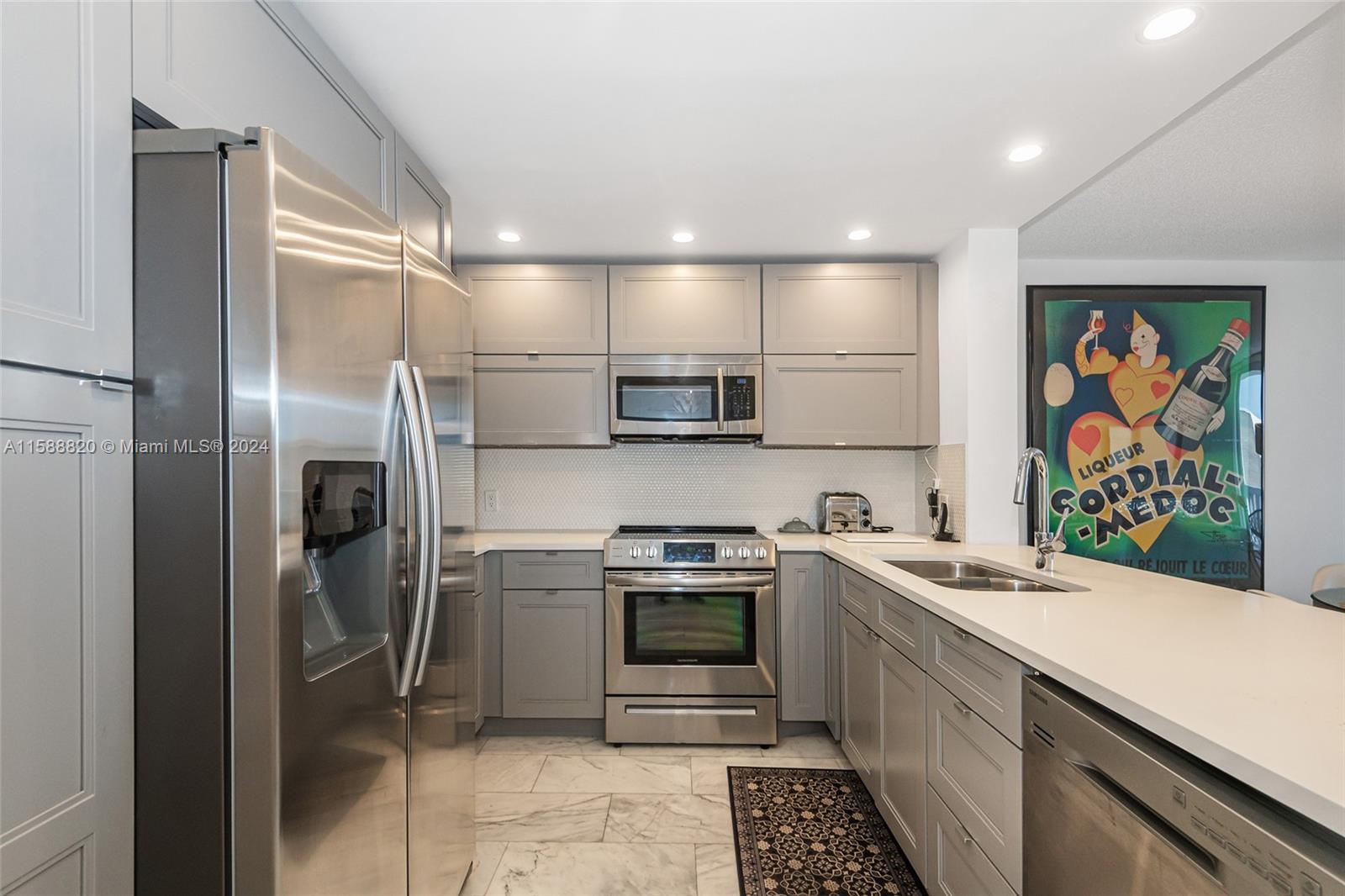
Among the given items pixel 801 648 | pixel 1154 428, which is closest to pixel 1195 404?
pixel 1154 428

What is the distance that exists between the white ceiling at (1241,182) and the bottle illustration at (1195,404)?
24.8 inches

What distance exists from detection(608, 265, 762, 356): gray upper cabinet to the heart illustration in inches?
72.8

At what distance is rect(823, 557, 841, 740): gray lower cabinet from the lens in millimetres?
2922

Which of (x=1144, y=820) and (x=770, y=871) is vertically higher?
(x=1144, y=820)

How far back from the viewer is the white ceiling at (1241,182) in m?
1.88

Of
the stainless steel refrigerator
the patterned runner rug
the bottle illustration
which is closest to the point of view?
the stainless steel refrigerator

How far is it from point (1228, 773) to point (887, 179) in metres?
2.16

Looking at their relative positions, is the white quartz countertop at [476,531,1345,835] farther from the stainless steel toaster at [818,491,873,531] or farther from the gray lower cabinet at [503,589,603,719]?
the gray lower cabinet at [503,589,603,719]

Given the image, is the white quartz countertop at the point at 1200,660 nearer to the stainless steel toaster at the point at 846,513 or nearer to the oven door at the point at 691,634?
the oven door at the point at 691,634

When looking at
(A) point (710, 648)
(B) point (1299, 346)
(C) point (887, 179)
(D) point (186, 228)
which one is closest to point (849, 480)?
(A) point (710, 648)

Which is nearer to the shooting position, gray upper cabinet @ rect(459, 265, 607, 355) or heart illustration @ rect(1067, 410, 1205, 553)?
gray upper cabinet @ rect(459, 265, 607, 355)

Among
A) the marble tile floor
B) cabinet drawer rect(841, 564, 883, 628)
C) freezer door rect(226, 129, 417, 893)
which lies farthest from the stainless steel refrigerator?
cabinet drawer rect(841, 564, 883, 628)

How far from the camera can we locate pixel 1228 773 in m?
0.83

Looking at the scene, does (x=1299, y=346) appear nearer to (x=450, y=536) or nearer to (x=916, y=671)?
(x=916, y=671)
